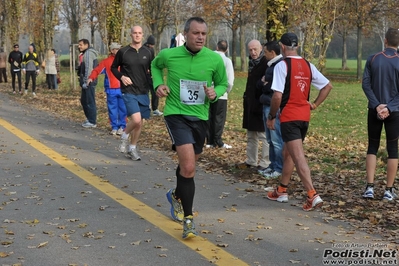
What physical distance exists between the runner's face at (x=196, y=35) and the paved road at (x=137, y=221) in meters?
1.83

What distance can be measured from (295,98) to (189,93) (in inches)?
66.3

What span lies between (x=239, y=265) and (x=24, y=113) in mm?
16105

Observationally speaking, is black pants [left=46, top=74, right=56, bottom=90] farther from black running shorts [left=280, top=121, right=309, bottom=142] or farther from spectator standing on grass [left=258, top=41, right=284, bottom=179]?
black running shorts [left=280, top=121, right=309, bottom=142]

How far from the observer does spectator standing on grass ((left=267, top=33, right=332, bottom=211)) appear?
27.9ft

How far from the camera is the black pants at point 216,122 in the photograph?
13.9m

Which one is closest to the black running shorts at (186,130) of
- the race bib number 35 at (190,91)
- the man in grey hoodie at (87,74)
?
the race bib number 35 at (190,91)

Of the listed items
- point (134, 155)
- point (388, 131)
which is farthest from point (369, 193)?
point (134, 155)

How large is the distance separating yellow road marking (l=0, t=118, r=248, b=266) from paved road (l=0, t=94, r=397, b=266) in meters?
0.01

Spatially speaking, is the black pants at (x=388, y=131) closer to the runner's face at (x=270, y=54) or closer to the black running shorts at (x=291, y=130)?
the black running shorts at (x=291, y=130)

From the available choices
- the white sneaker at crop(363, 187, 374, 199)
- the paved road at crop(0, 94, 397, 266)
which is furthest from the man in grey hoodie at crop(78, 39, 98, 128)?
the white sneaker at crop(363, 187, 374, 199)

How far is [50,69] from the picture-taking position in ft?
106

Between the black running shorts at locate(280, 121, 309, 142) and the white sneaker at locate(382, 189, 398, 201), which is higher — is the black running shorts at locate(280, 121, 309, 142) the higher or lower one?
the higher one

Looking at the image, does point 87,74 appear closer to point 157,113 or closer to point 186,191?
point 157,113

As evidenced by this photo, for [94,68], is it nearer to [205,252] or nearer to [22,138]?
[22,138]
